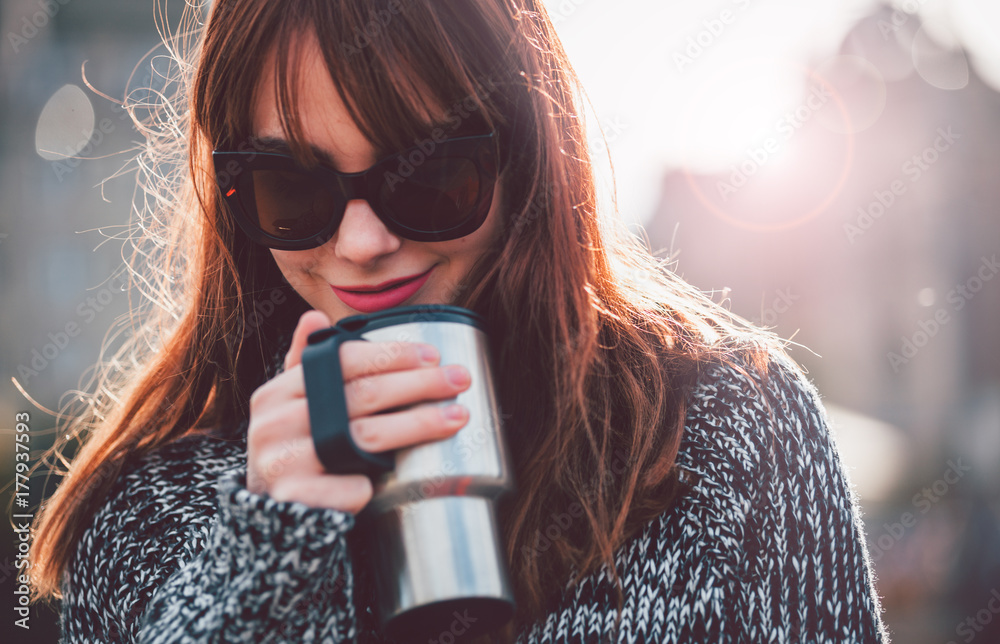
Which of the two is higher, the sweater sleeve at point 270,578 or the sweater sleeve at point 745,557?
the sweater sleeve at point 270,578

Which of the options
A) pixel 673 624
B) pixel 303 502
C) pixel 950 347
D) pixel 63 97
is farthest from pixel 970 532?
pixel 63 97

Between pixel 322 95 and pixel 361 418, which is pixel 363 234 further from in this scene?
pixel 361 418

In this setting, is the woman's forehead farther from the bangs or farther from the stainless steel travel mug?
the stainless steel travel mug

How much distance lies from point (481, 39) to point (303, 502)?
998mm

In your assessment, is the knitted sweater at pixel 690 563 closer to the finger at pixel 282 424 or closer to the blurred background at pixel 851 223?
the finger at pixel 282 424

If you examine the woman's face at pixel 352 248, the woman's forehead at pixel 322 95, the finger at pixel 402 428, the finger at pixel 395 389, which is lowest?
the finger at pixel 402 428

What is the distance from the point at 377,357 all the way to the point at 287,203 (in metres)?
0.56

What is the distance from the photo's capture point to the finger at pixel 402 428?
98cm

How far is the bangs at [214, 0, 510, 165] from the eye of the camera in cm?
129

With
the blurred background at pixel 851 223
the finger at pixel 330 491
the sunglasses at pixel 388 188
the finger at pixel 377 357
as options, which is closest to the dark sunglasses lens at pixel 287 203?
the sunglasses at pixel 388 188

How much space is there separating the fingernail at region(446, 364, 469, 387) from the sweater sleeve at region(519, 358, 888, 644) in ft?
1.81

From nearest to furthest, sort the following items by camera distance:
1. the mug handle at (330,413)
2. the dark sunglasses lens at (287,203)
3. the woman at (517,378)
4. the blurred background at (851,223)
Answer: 1. the mug handle at (330,413)
2. the woman at (517,378)
3. the dark sunglasses lens at (287,203)
4. the blurred background at (851,223)

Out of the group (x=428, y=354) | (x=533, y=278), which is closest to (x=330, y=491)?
(x=428, y=354)

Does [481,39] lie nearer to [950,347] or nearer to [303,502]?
[303,502]
